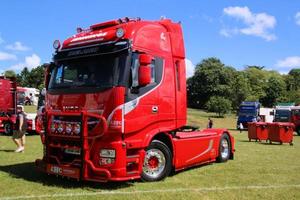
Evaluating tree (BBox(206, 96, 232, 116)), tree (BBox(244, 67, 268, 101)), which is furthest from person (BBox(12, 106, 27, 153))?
tree (BBox(244, 67, 268, 101))

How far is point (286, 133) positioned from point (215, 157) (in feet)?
37.6

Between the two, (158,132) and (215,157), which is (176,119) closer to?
(158,132)

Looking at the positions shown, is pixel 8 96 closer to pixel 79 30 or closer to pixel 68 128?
pixel 79 30

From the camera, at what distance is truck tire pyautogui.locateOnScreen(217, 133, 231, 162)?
13643mm

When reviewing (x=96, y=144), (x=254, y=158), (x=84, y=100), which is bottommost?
(x=254, y=158)

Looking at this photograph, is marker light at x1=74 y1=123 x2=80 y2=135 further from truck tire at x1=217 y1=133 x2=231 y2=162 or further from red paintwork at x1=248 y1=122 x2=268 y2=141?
red paintwork at x1=248 y1=122 x2=268 y2=141

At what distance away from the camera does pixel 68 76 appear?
9.90m

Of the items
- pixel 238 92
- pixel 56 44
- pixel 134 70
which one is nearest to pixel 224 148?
pixel 134 70

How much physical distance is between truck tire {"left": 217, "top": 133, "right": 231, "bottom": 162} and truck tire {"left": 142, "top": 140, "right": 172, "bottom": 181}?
3.74 m

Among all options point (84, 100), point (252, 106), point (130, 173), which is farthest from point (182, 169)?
point (252, 106)

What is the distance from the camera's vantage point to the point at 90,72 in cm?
945

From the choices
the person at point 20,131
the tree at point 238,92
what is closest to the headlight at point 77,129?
the person at point 20,131

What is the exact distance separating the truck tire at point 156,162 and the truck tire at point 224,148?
3.74 meters

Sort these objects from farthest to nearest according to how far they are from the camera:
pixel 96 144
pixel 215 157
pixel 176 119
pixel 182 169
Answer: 1. pixel 215 157
2. pixel 182 169
3. pixel 176 119
4. pixel 96 144
